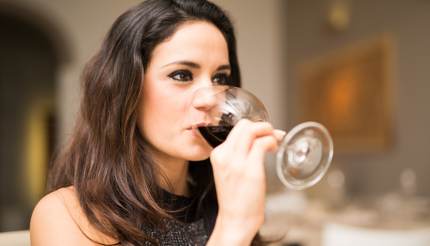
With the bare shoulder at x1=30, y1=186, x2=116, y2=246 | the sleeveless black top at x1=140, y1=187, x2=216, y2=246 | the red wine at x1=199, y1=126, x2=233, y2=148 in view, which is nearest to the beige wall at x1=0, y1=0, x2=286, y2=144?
the sleeveless black top at x1=140, y1=187, x2=216, y2=246

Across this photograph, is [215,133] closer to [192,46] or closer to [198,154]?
[198,154]

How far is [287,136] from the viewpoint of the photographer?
1086 mm

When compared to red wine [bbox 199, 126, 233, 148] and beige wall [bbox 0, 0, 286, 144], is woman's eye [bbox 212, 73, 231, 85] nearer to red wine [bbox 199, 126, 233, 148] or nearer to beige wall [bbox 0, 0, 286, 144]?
red wine [bbox 199, 126, 233, 148]

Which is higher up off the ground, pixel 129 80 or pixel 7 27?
pixel 7 27

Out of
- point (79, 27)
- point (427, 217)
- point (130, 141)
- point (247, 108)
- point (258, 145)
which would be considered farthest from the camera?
point (79, 27)

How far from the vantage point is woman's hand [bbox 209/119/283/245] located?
3.18 ft

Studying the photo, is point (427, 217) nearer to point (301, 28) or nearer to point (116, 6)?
point (301, 28)

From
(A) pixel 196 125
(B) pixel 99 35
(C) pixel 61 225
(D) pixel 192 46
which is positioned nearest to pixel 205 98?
(A) pixel 196 125

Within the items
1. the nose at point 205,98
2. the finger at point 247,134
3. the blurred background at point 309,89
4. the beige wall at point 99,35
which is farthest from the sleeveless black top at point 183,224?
the beige wall at point 99,35

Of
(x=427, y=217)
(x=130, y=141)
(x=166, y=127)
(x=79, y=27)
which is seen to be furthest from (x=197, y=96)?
(x=79, y=27)

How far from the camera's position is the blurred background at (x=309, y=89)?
3764mm

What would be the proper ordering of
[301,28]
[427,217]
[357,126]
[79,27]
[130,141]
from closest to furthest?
[130,141], [427,217], [357,126], [79,27], [301,28]

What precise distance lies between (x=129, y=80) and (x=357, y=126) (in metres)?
3.75

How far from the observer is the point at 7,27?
5.63 meters
